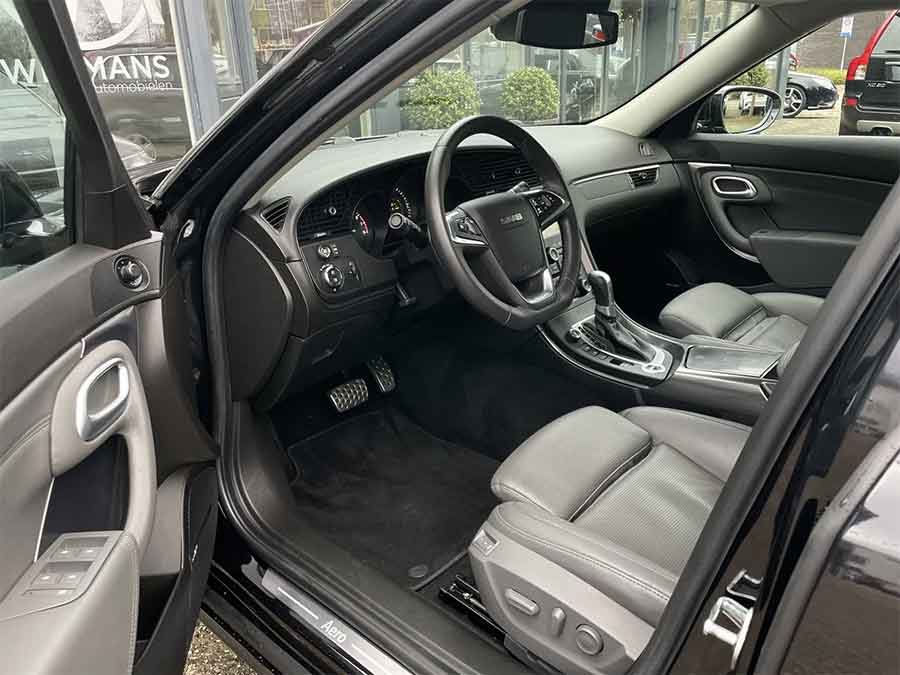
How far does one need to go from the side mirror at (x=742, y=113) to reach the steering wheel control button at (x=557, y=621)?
7.67 ft

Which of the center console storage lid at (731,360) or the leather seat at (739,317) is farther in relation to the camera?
the leather seat at (739,317)

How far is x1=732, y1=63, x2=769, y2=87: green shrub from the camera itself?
2.64 metres

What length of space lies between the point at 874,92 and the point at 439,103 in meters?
1.72

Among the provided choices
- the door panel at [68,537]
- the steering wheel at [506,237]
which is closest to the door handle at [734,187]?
the steering wheel at [506,237]

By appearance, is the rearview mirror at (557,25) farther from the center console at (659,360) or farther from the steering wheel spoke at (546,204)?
the center console at (659,360)

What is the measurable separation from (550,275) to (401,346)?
565 mm

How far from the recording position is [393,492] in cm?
212

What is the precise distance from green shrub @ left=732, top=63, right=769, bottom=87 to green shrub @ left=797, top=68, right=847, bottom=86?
149 mm

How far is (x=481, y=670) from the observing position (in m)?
1.24

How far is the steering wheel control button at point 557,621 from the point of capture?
1.08m

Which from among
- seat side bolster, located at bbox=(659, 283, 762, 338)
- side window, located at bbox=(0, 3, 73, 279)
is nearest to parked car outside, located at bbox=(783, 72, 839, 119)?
seat side bolster, located at bbox=(659, 283, 762, 338)

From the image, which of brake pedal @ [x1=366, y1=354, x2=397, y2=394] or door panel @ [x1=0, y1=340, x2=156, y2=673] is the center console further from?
door panel @ [x1=0, y1=340, x2=156, y2=673]

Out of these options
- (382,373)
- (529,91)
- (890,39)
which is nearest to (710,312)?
(382,373)

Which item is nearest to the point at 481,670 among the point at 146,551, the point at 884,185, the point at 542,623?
the point at 542,623
